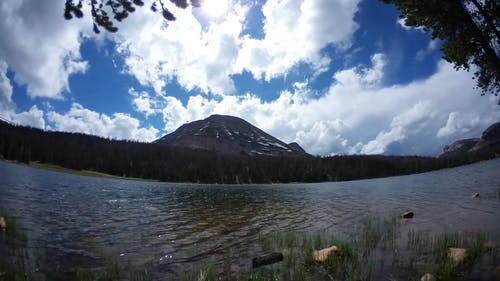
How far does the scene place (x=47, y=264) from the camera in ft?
51.2

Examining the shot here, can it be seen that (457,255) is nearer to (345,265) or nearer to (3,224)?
(345,265)

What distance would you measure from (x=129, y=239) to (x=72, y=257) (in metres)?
6.23

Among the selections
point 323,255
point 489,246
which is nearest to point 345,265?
point 323,255

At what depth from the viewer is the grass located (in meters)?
13.2

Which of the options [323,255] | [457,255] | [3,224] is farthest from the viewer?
[3,224]

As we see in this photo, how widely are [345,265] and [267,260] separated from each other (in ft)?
12.5

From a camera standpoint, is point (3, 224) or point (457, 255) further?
point (3, 224)

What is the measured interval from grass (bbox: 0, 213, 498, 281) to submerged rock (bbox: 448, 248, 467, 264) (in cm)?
19

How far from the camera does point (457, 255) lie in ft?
48.6

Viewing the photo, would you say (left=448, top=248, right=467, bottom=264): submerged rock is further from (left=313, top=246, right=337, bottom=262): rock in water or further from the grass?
(left=313, top=246, right=337, bottom=262): rock in water

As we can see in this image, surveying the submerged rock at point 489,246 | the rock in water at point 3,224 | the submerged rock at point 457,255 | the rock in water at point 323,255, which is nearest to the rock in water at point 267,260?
the rock in water at point 323,255

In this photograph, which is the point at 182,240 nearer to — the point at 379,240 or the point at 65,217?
the point at 379,240

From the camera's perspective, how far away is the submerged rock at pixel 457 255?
1427cm

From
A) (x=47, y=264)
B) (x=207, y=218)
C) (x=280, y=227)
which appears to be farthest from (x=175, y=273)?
(x=207, y=218)
